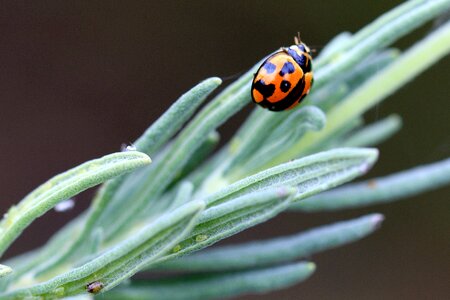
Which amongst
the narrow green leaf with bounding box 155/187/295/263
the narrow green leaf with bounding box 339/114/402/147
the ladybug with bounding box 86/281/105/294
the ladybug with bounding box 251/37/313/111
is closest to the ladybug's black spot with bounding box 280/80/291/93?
the ladybug with bounding box 251/37/313/111

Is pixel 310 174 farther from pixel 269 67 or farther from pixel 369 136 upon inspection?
pixel 369 136

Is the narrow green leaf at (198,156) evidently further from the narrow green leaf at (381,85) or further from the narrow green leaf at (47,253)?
the narrow green leaf at (47,253)

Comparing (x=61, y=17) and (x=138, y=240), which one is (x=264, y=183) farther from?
(x=61, y=17)

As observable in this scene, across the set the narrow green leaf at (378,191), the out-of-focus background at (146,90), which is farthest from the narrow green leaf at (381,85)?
the out-of-focus background at (146,90)

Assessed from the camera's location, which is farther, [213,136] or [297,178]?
[213,136]

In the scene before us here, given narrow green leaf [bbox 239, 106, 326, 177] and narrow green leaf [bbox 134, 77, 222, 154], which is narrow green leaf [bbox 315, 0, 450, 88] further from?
narrow green leaf [bbox 134, 77, 222, 154]

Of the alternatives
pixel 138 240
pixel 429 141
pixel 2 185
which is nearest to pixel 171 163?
pixel 138 240
